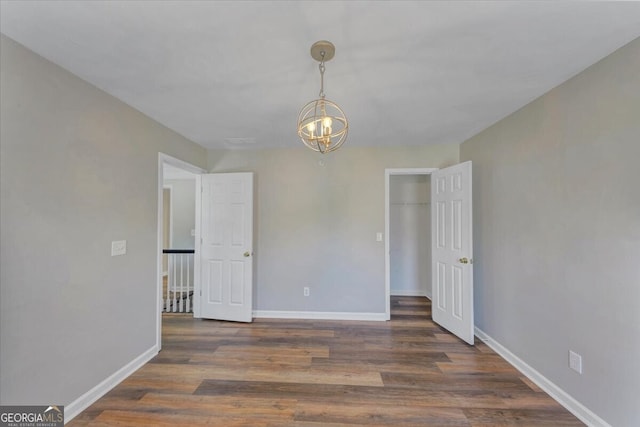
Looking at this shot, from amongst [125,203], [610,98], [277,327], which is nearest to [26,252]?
[125,203]

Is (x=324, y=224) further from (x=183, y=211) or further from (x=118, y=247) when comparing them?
(x=183, y=211)

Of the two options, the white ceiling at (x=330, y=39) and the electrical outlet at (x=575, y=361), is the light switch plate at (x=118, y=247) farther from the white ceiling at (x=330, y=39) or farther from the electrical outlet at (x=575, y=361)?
the electrical outlet at (x=575, y=361)

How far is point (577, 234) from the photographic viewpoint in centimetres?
194

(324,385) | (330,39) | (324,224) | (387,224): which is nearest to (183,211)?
(324,224)

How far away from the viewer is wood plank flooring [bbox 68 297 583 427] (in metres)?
1.90

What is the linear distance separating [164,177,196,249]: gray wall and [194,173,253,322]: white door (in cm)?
280

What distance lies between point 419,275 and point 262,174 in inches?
137

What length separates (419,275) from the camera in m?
5.12

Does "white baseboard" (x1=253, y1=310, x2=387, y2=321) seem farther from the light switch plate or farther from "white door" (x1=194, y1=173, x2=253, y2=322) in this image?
the light switch plate

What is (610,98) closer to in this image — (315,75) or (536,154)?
(536,154)

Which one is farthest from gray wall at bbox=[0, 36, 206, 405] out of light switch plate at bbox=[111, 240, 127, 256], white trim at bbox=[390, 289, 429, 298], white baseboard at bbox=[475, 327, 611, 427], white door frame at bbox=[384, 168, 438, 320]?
white trim at bbox=[390, 289, 429, 298]

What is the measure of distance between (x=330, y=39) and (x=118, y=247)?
7.71ft

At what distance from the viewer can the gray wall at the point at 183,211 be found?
6.27 m
